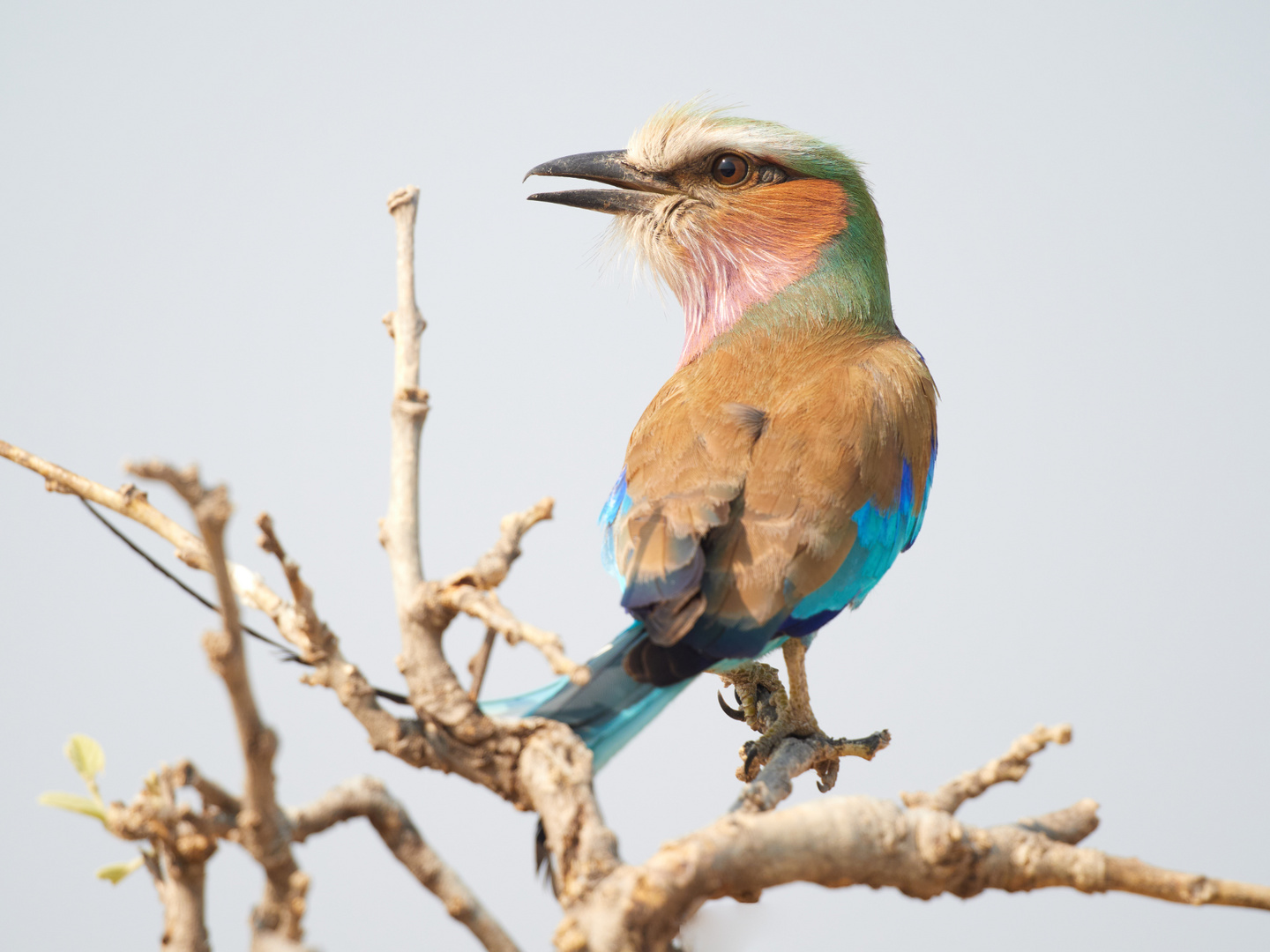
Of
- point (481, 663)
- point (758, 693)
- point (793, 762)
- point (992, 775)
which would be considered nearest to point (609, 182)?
point (758, 693)

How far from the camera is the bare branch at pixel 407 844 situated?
141 centimetres

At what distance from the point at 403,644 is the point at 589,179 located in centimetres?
230

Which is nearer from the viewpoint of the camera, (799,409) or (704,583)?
(704,583)

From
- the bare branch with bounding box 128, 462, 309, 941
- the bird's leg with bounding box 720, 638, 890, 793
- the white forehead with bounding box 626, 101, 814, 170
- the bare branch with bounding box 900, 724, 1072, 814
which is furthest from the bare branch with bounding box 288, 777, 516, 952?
the white forehead with bounding box 626, 101, 814, 170

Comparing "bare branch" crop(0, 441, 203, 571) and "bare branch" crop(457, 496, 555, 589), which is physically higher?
"bare branch" crop(0, 441, 203, 571)

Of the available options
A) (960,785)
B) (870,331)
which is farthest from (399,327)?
(870,331)

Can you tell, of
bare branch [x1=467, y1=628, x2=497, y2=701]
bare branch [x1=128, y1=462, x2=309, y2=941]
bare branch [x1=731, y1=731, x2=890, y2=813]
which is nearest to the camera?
bare branch [x1=128, y1=462, x2=309, y2=941]

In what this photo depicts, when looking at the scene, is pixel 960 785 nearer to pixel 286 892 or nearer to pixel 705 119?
pixel 286 892

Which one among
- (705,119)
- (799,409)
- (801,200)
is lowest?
(799,409)

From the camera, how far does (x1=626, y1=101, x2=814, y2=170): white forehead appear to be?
343 centimetres

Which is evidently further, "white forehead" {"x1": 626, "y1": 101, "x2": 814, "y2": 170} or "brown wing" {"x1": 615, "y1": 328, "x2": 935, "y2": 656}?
"white forehead" {"x1": 626, "y1": 101, "x2": 814, "y2": 170}

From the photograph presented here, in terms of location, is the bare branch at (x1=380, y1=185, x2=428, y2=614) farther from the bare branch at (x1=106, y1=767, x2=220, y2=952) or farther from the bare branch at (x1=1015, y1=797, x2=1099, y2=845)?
the bare branch at (x1=1015, y1=797, x2=1099, y2=845)

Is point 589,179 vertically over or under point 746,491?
over

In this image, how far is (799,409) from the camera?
2684mm
